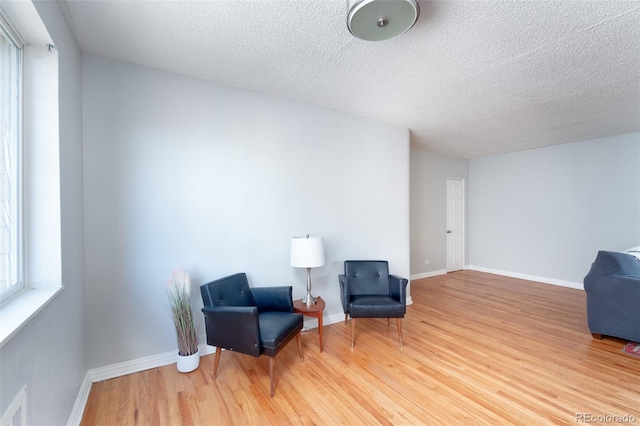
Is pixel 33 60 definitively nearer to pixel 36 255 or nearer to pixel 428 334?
pixel 36 255

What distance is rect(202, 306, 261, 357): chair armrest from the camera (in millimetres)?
2055

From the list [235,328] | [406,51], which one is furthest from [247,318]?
[406,51]

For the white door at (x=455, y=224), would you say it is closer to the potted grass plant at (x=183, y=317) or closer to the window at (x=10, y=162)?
the potted grass plant at (x=183, y=317)

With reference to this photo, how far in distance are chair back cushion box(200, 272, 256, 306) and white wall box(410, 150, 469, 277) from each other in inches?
150

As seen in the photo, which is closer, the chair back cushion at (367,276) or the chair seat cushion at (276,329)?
the chair seat cushion at (276,329)

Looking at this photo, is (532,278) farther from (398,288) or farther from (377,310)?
(377,310)

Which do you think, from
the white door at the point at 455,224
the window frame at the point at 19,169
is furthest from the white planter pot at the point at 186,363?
the white door at the point at 455,224

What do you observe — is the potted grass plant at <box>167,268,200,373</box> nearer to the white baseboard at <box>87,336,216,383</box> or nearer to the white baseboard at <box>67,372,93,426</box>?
the white baseboard at <box>87,336,216,383</box>

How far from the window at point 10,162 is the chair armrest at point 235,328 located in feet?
3.75

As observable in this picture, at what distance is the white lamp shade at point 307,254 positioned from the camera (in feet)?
8.72

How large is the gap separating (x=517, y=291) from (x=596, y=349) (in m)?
2.05

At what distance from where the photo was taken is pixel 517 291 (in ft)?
15.3

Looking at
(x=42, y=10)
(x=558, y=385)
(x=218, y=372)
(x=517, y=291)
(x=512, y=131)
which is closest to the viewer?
(x=42, y=10)

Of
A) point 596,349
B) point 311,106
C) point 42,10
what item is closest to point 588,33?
point 311,106
